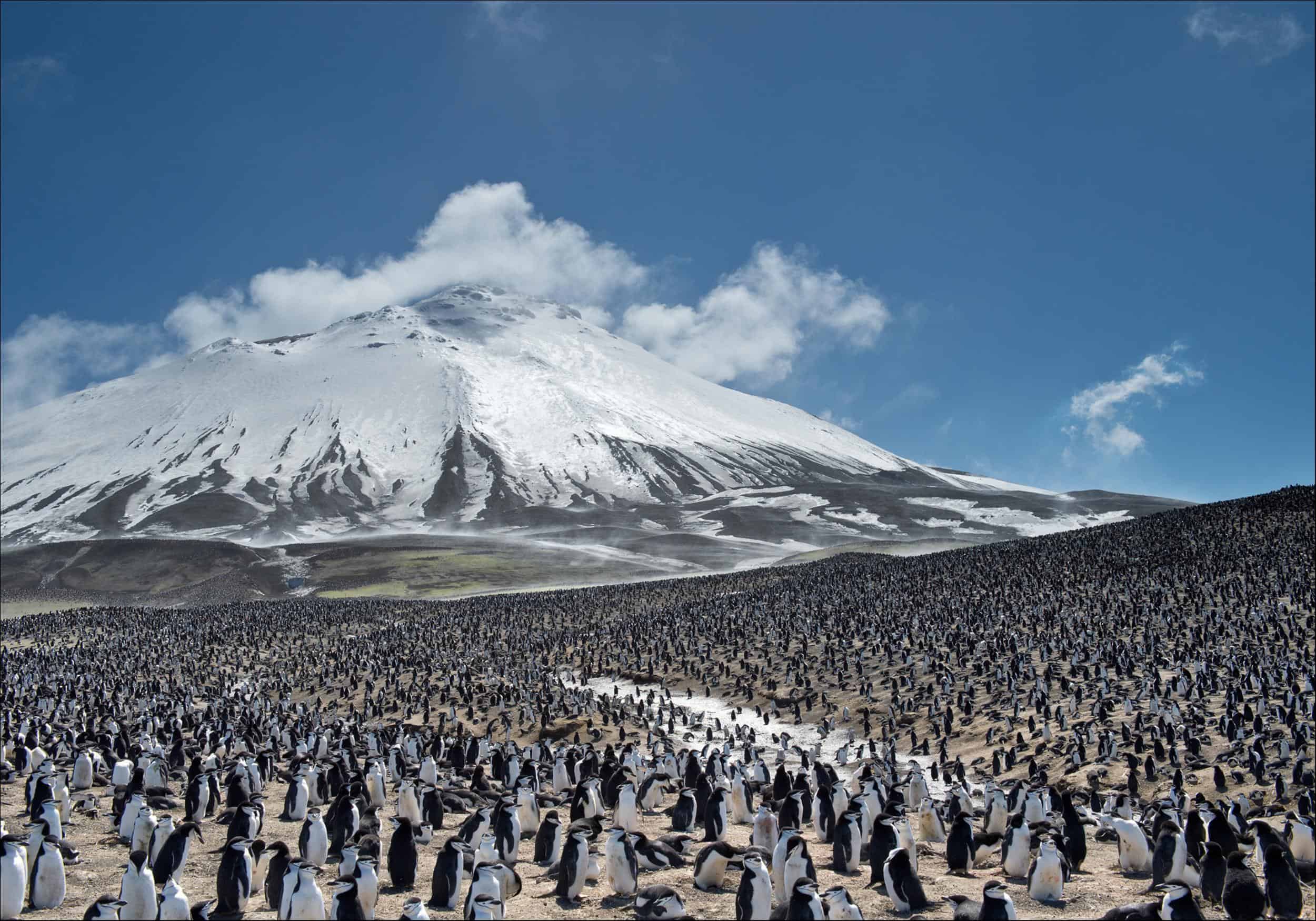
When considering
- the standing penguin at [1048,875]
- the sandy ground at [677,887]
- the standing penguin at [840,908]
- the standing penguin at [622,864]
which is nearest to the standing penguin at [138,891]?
the sandy ground at [677,887]

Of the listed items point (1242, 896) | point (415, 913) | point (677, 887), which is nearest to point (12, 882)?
point (415, 913)

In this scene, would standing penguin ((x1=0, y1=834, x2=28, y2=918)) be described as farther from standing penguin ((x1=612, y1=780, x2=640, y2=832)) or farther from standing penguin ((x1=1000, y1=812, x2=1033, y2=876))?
standing penguin ((x1=1000, y1=812, x2=1033, y2=876))

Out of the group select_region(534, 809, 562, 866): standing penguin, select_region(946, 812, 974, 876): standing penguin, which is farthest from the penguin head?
select_region(946, 812, 974, 876): standing penguin

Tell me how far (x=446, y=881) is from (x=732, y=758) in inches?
522

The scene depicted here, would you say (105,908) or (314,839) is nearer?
A: (105,908)

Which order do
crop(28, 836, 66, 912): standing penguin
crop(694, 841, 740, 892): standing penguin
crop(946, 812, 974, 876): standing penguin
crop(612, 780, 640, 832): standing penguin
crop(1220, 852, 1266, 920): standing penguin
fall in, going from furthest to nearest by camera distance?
crop(612, 780, 640, 832): standing penguin
crop(946, 812, 974, 876): standing penguin
crop(694, 841, 740, 892): standing penguin
crop(28, 836, 66, 912): standing penguin
crop(1220, 852, 1266, 920): standing penguin

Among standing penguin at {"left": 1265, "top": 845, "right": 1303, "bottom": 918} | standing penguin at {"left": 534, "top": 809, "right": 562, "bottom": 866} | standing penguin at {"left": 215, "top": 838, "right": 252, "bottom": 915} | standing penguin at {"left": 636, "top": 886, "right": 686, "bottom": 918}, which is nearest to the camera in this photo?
standing penguin at {"left": 636, "top": 886, "right": 686, "bottom": 918}

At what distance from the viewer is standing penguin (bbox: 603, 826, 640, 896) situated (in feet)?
34.9

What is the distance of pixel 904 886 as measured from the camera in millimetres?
10023

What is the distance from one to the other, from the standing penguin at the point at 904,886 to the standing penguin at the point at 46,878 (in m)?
8.99

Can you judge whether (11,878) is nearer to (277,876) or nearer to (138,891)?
(138,891)

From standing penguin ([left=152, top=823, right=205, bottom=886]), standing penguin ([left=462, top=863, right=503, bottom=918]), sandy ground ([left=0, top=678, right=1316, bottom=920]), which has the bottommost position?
sandy ground ([left=0, top=678, right=1316, bottom=920])

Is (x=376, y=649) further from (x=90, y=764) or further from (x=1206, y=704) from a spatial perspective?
(x=1206, y=704)

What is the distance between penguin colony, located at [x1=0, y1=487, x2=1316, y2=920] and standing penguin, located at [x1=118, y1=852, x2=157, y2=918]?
0.10ft
